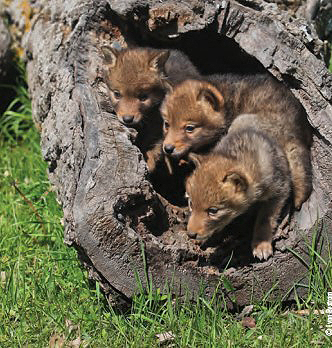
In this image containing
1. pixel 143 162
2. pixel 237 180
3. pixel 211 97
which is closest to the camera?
pixel 143 162

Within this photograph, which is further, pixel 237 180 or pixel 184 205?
pixel 184 205

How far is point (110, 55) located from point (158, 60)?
15.5 inches

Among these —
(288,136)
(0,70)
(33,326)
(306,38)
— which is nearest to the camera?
(33,326)

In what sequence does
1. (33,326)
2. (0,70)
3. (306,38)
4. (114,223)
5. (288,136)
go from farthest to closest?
→ (0,70)
(288,136)
(306,38)
(33,326)
(114,223)

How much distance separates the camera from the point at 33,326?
4.11m

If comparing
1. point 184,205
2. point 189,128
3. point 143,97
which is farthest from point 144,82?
point 184,205

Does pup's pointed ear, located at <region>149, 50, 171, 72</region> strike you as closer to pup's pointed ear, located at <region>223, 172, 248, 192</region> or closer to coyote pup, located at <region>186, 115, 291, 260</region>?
coyote pup, located at <region>186, 115, 291, 260</region>

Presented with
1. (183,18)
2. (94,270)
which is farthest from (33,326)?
(183,18)

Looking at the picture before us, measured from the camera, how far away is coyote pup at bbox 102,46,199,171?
16.6 ft

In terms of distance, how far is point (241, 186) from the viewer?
172 inches

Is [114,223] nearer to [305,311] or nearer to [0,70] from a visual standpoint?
[305,311]

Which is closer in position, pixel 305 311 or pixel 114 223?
pixel 114 223

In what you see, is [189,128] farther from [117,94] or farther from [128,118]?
[117,94]

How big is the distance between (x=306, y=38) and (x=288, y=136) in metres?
0.71
